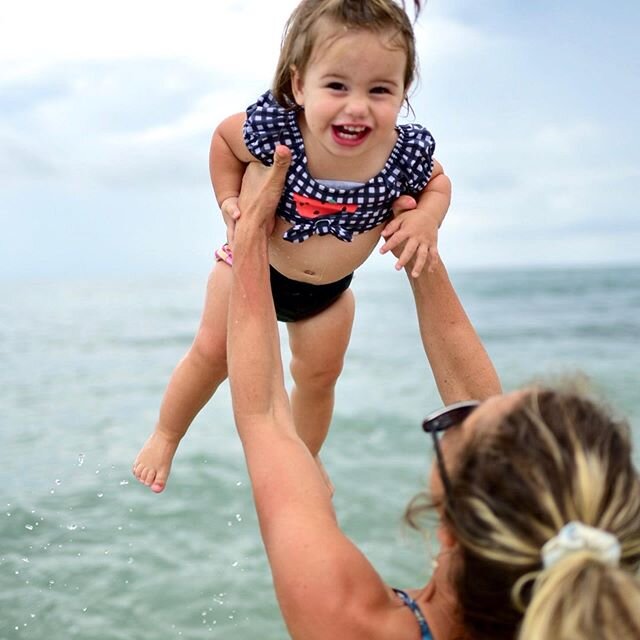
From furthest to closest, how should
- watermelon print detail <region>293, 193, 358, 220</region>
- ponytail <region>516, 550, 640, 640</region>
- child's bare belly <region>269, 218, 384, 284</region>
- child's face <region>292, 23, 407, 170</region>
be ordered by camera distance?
child's bare belly <region>269, 218, 384, 284</region>
watermelon print detail <region>293, 193, 358, 220</region>
child's face <region>292, 23, 407, 170</region>
ponytail <region>516, 550, 640, 640</region>

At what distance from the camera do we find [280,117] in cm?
216

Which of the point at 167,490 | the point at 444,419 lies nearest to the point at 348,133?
the point at 444,419

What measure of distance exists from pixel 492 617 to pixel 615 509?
250mm

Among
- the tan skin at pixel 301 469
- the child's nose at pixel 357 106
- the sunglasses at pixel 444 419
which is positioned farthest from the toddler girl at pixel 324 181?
the sunglasses at pixel 444 419

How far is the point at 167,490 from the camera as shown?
529 centimetres

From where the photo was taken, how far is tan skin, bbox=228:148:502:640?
1483 millimetres

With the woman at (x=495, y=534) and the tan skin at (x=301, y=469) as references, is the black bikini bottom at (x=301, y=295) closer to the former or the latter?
the tan skin at (x=301, y=469)

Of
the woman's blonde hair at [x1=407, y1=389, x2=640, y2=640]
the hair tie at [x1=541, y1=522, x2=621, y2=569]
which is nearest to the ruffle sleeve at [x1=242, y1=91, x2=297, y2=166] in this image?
the woman's blonde hair at [x1=407, y1=389, x2=640, y2=640]

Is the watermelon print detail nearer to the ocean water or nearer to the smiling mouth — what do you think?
the smiling mouth

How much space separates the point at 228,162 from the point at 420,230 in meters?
0.53

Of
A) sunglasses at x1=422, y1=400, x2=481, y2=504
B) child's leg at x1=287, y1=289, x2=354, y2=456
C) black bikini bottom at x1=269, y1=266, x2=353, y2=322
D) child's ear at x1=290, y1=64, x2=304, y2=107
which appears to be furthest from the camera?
child's leg at x1=287, y1=289, x2=354, y2=456

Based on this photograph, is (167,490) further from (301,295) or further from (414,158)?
(414,158)

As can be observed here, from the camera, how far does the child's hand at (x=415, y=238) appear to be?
2.12m

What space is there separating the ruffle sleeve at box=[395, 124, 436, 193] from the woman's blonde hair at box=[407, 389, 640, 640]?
0.97 metres
